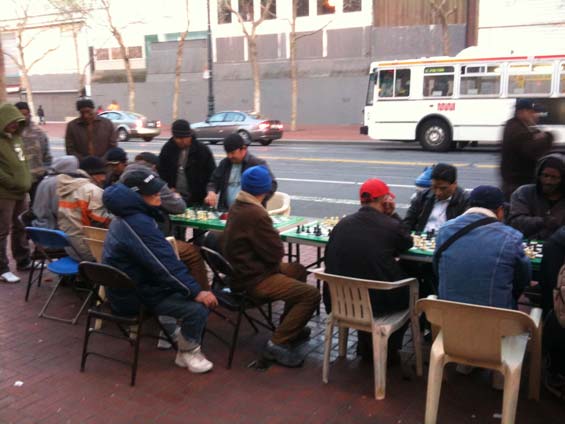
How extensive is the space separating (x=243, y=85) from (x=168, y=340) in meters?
33.9

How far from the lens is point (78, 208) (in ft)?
18.6

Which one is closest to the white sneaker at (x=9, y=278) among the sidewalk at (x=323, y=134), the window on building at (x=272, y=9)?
the sidewalk at (x=323, y=134)

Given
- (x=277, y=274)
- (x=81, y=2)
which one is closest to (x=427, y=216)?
(x=277, y=274)

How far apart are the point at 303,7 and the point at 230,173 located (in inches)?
1220

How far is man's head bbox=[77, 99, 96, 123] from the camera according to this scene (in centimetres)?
727

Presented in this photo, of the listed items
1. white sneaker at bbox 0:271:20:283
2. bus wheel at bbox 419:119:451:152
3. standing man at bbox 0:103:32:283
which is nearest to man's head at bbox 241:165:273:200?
standing man at bbox 0:103:32:283

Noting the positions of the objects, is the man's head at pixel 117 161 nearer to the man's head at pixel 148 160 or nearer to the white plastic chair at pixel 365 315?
the man's head at pixel 148 160

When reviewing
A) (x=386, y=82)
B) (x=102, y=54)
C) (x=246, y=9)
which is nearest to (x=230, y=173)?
(x=386, y=82)

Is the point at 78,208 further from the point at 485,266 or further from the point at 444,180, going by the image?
the point at 485,266

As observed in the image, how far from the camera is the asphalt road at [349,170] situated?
11.3 m

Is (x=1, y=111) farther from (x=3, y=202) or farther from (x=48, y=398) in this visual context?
(x=48, y=398)

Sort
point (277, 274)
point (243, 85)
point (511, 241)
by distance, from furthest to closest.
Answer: point (243, 85) < point (277, 274) < point (511, 241)

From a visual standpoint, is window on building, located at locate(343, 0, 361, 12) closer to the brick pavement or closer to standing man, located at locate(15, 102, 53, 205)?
standing man, located at locate(15, 102, 53, 205)

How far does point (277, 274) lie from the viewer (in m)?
4.61
